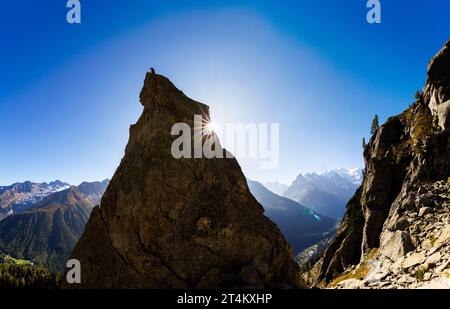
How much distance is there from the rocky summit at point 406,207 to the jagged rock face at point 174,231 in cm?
1326

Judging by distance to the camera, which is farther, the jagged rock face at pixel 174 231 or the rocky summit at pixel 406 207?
the rocky summit at pixel 406 207

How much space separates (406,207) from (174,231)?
52.0m

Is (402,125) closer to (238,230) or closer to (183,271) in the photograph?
(238,230)

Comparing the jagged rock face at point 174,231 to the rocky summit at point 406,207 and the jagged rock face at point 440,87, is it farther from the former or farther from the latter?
the jagged rock face at point 440,87

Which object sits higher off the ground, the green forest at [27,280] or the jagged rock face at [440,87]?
the jagged rock face at [440,87]

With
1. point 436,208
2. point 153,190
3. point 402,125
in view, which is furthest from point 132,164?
point 402,125

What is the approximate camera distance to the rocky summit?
3147 centimetres

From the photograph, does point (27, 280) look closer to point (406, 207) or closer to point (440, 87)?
point (406, 207)

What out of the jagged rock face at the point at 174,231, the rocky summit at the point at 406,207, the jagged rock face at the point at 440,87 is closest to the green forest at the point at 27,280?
the rocky summit at the point at 406,207

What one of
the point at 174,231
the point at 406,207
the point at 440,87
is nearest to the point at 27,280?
the point at 174,231

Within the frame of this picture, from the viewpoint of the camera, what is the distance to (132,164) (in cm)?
3181

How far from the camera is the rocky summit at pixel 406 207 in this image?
31.5 m

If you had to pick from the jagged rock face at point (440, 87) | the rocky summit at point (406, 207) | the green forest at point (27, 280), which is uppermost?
the jagged rock face at point (440, 87)

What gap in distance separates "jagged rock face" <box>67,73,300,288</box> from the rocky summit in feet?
43.5
